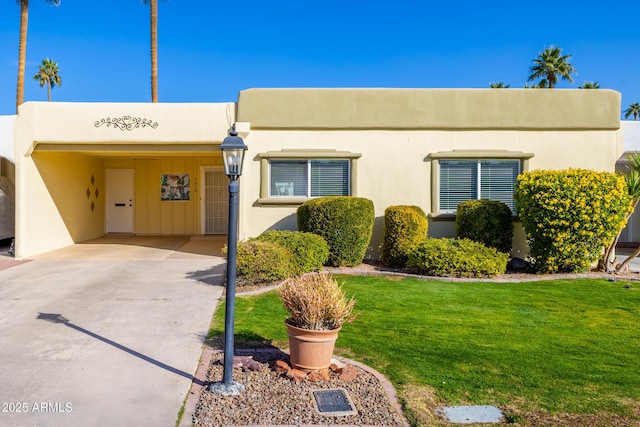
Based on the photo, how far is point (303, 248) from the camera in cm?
976

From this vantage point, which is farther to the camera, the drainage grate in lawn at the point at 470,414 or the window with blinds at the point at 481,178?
the window with blinds at the point at 481,178

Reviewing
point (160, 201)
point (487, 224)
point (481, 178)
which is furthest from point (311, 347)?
point (160, 201)

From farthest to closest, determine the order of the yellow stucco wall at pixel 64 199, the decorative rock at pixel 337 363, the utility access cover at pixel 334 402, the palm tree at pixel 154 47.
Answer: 1. the palm tree at pixel 154 47
2. the yellow stucco wall at pixel 64 199
3. the decorative rock at pixel 337 363
4. the utility access cover at pixel 334 402

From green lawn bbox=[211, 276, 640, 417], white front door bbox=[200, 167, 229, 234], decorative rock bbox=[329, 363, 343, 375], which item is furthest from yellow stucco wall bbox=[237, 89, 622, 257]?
decorative rock bbox=[329, 363, 343, 375]

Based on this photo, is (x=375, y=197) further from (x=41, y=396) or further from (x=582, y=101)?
(x=41, y=396)

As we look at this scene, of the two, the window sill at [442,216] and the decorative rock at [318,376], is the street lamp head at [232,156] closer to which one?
the decorative rock at [318,376]

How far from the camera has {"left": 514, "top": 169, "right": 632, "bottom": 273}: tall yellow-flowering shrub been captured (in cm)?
1016

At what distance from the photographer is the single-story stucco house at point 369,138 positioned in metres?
12.1

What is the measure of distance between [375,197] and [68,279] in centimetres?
680

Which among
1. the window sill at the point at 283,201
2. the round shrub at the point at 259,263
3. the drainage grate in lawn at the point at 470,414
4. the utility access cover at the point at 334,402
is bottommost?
the drainage grate in lawn at the point at 470,414

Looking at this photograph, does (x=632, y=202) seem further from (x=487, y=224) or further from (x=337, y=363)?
(x=337, y=363)

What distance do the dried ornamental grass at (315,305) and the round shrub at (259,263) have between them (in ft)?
12.3

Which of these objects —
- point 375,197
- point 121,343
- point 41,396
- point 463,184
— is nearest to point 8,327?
point 121,343

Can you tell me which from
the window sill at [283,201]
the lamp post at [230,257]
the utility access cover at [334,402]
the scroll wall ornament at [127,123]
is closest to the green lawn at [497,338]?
the utility access cover at [334,402]
